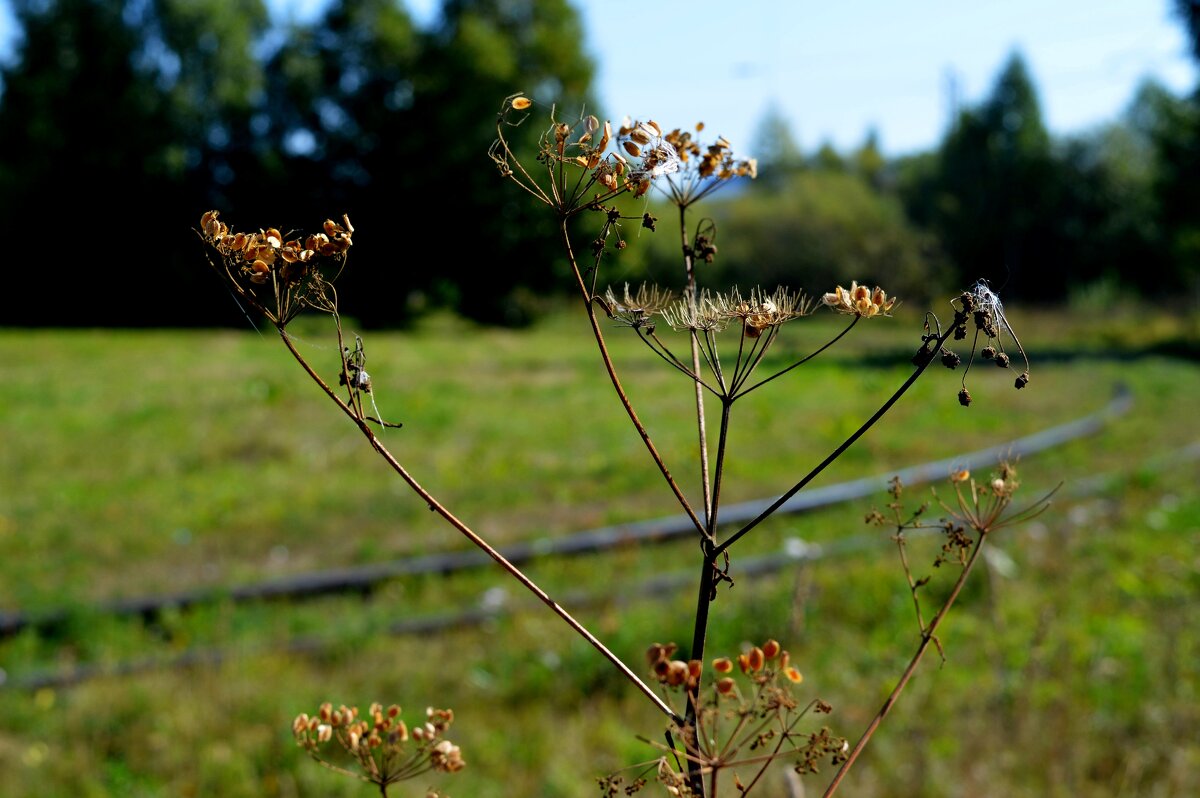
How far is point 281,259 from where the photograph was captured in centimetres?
74

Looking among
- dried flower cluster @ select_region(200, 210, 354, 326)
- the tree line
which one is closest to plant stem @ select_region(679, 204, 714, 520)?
dried flower cluster @ select_region(200, 210, 354, 326)

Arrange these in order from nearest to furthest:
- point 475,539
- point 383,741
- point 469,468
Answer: point 475,539, point 383,741, point 469,468

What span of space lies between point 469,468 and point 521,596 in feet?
13.5

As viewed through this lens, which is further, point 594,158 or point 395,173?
point 395,173

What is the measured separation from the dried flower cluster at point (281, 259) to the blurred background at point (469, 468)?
4cm

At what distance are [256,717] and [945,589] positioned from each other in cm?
452

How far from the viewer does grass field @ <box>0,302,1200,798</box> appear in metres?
5.17

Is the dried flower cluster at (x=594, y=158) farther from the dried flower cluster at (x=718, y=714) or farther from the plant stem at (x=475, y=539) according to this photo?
the dried flower cluster at (x=718, y=714)

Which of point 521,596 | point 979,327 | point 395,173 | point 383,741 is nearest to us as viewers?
point 979,327

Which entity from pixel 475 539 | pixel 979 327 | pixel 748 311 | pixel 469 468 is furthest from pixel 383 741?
pixel 469 468

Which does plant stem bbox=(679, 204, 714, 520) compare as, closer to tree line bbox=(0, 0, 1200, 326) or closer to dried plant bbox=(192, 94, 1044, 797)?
dried plant bbox=(192, 94, 1044, 797)

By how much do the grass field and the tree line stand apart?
11.1 meters

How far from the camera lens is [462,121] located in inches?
1123

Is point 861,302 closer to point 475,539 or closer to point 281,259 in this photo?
point 475,539
